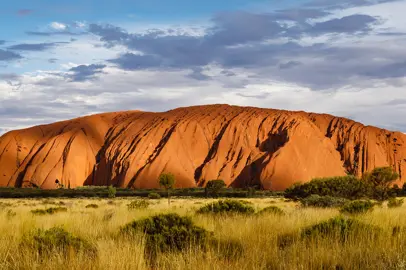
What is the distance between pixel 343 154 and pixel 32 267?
10251cm

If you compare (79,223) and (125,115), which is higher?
(125,115)

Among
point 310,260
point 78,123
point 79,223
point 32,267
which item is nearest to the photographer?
point 32,267

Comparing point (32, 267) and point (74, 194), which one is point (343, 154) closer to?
point (74, 194)

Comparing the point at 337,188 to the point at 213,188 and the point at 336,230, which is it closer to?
the point at 213,188

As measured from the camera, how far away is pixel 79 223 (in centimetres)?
1199

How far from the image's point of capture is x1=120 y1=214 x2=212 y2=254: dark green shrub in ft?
29.7

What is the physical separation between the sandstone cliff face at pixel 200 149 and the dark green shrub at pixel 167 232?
7903 centimetres

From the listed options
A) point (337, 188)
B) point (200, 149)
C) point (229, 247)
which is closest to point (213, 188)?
point (200, 149)

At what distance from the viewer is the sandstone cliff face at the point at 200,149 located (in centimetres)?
9375

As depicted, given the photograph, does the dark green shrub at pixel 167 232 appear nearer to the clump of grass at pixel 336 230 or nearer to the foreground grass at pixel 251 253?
the foreground grass at pixel 251 253

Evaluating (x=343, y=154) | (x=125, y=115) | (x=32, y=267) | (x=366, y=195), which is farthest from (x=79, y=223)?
(x=125, y=115)

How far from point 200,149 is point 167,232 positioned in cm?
9133

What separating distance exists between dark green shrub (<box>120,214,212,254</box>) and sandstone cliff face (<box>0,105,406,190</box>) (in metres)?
79.0

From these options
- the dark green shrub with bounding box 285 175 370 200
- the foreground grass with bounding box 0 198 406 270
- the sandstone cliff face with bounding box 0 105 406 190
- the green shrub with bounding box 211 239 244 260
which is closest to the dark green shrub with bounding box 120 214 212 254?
the green shrub with bounding box 211 239 244 260
